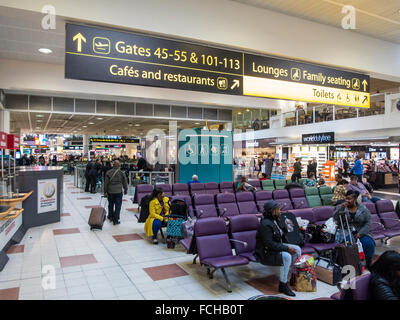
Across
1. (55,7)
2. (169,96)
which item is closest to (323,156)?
(169,96)

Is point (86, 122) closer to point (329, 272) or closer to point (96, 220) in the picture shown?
point (96, 220)

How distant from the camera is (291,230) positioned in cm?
480

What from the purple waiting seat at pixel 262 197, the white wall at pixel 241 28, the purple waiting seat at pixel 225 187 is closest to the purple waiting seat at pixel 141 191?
the purple waiting seat at pixel 225 187

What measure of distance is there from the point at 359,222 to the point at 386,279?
2.76 metres

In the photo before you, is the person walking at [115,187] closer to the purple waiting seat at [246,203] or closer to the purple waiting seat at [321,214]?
the purple waiting seat at [246,203]

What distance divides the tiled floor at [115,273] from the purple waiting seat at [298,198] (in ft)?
6.89

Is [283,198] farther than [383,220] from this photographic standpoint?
Yes

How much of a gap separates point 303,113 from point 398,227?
12234mm

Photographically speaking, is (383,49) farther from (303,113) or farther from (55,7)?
(303,113)

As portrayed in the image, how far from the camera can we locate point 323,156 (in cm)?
2094

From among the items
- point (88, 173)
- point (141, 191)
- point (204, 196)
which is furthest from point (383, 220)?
point (88, 173)

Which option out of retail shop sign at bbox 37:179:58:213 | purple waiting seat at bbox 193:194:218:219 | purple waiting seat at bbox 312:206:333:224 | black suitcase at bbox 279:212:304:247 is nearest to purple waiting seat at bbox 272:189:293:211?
purple waiting seat at bbox 312:206:333:224

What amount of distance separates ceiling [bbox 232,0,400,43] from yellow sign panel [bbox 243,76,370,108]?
1389mm

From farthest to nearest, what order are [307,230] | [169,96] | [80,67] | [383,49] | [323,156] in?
1. [323,156]
2. [169,96]
3. [383,49]
4. [307,230]
5. [80,67]
